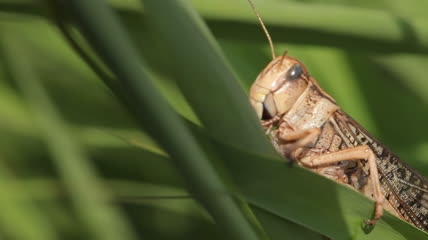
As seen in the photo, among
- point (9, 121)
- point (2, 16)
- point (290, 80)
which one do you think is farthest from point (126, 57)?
point (9, 121)

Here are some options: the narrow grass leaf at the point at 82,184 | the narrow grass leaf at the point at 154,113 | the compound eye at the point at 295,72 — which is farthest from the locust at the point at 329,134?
the narrow grass leaf at the point at 154,113

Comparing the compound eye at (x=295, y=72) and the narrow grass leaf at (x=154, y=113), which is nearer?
the narrow grass leaf at (x=154, y=113)

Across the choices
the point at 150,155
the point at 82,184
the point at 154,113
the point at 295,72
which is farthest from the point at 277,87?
the point at 154,113

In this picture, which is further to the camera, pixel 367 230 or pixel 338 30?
pixel 338 30

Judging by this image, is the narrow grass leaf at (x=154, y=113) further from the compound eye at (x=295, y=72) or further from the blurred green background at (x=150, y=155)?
the compound eye at (x=295, y=72)

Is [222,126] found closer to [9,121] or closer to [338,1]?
[9,121]

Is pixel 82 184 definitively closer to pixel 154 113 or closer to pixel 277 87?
pixel 277 87
